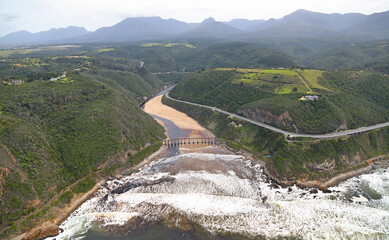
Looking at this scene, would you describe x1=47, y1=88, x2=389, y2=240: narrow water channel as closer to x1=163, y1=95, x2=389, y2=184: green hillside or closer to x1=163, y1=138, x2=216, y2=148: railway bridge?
x1=163, y1=95, x2=389, y2=184: green hillside

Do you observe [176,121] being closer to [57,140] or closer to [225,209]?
[57,140]

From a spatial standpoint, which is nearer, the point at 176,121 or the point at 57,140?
the point at 57,140

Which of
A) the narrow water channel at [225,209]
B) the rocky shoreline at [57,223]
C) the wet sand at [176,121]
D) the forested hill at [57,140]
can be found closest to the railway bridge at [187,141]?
the wet sand at [176,121]

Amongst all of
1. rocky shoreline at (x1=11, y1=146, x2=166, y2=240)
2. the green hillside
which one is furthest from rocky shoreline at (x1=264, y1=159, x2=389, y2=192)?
rocky shoreline at (x1=11, y1=146, x2=166, y2=240)

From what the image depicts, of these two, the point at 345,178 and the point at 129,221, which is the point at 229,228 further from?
the point at 345,178

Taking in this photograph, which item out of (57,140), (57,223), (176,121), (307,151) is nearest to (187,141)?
(176,121)

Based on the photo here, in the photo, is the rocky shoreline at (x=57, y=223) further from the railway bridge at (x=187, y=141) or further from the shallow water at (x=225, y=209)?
the railway bridge at (x=187, y=141)
